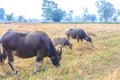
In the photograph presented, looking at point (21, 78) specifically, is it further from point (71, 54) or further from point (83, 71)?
point (71, 54)

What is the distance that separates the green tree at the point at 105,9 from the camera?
11206cm

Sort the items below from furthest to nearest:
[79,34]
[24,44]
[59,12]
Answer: [59,12], [79,34], [24,44]

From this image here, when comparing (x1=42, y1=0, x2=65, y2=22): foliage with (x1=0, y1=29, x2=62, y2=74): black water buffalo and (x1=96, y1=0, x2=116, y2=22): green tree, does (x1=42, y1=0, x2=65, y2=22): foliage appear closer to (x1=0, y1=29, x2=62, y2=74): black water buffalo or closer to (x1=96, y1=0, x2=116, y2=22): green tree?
(x1=96, y1=0, x2=116, y2=22): green tree

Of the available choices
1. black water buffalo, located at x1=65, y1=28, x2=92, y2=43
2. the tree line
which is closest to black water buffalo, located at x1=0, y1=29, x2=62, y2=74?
black water buffalo, located at x1=65, y1=28, x2=92, y2=43

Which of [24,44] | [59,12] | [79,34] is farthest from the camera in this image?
[59,12]

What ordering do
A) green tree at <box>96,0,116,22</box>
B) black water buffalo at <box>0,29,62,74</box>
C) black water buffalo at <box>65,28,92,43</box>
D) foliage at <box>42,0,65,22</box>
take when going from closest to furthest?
black water buffalo at <box>0,29,62,74</box> < black water buffalo at <box>65,28,92,43</box> < foliage at <box>42,0,65,22</box> < green tree at <box>96,0,116,22</box>

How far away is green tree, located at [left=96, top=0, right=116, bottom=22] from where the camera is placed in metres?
112

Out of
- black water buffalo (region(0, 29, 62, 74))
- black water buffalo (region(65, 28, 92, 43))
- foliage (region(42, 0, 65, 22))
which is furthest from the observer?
foliage (region(42, 0, 65, 22))

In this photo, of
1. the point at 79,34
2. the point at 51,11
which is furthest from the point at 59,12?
the point at 79,34

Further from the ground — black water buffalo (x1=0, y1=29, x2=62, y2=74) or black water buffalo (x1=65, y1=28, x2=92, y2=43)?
black water buffalo (x1=0, y1=29, x2=62, y2=74)

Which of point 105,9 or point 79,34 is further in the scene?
point 105,9

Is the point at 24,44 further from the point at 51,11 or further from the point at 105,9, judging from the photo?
the point at 105,9

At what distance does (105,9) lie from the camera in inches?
4446

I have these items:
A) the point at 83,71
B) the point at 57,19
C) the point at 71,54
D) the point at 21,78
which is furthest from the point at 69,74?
the point at 57,19
